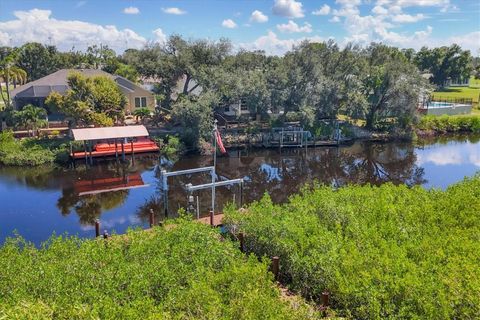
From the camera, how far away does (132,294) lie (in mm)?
10766

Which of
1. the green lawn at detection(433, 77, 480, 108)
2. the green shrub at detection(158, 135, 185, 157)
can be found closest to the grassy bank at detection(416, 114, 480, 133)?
the green lawn at detection(433, 77, 480, 108)

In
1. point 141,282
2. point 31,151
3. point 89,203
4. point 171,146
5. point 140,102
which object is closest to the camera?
point 141,282

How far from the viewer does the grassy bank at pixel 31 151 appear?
1287 inches

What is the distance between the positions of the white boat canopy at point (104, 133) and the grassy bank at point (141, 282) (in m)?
18.5

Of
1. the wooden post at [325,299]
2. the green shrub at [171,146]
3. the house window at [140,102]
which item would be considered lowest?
the wooden post at [325,299]

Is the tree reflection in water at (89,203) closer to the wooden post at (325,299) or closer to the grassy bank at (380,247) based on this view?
the grassy bank at (380,247)

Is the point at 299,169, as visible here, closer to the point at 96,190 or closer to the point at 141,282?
the point at 96,190

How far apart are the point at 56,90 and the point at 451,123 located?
45.7 meters

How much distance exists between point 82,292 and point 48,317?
164 centimetres

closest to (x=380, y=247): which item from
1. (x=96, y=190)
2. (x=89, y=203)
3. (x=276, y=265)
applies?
(x=276, y=265)

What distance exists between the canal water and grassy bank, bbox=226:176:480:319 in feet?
30.1

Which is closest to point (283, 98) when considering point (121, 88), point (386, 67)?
point (386, 67)

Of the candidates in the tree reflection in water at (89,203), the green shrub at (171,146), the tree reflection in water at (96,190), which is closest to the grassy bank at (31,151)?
the tree reflection in water at (96,190)

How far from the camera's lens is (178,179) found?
30.4 m
